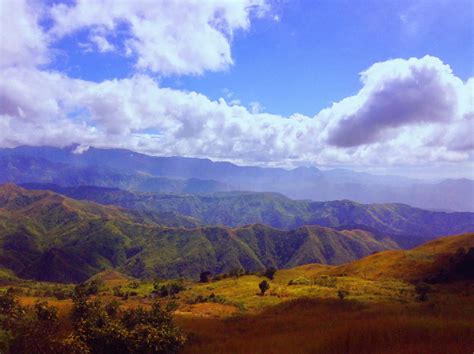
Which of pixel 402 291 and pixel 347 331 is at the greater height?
pixel 347 331

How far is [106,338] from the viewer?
1117 cm

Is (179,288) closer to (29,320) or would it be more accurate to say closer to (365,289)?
(365,289)

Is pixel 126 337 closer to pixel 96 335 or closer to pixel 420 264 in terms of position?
pixel 96 335

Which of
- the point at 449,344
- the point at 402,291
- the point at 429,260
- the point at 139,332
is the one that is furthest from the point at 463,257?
the point at 139,332

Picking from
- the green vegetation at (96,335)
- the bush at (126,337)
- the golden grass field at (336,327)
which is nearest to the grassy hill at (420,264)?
the golden grass field at (336,327)

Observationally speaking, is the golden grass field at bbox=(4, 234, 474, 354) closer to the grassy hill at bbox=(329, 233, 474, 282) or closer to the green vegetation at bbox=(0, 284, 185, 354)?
the green vegetation at bbox=(0, 284, 185, 354)

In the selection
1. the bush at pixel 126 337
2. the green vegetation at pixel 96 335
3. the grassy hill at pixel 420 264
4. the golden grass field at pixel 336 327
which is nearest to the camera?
the green vegetation at pixel 96 335

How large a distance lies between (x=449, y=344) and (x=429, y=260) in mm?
49288

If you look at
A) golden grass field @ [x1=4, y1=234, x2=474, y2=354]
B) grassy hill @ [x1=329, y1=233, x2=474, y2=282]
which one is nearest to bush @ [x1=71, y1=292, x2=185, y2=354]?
golden grass field @ [x1=4, y1=234, x2=474, y2=354]

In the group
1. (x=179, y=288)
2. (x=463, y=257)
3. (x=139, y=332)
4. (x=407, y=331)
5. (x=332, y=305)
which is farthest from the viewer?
(x=179, y=288)

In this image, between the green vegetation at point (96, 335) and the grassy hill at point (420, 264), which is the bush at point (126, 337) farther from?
the grassy hill at point (420, 264)

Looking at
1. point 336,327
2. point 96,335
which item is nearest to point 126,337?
point 96,335

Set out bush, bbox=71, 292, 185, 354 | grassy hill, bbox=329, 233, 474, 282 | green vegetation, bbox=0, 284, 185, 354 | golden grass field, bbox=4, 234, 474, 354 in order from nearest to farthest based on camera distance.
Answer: green vegetation, bbox=0, 284, 185, 354
golden grass field, bbox=4, 234, 474, 354
bush, bbox=71, 292, 185, 354
grassy hill, bbox=329, 233, 474, 282

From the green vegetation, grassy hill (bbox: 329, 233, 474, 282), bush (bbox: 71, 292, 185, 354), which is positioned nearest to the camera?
the green vegetation
